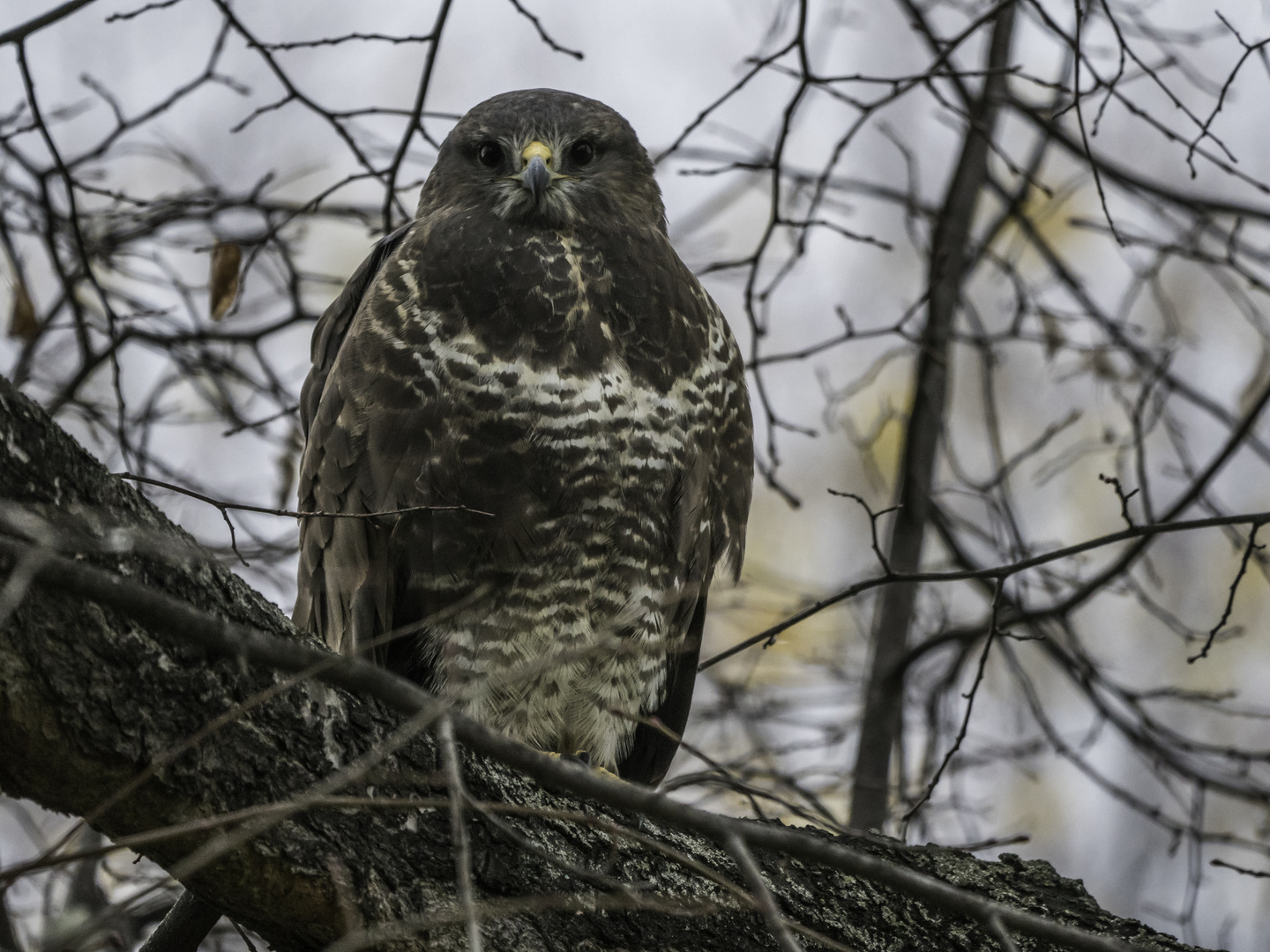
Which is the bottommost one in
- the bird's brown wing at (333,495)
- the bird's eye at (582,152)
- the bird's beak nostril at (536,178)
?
the bird's brown wing at (333,495)

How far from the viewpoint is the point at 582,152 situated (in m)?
3.95

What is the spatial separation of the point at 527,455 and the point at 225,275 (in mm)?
1077

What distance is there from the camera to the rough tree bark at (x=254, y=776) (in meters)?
1.88

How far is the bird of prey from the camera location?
10.8 feet

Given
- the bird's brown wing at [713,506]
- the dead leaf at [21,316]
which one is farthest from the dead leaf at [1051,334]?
the dead leaf at [21,316]

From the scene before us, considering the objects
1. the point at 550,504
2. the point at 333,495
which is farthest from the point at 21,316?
the point at 550,504

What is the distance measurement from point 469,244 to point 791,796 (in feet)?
6.57

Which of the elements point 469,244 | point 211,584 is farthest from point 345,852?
point 469,244

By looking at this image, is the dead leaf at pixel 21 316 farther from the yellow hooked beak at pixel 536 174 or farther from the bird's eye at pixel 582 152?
the bird's eye at pixel 582 152

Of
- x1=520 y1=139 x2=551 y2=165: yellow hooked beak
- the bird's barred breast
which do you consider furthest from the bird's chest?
x1=520 y1=139 x2=551 y2=165: yellow hooked beak

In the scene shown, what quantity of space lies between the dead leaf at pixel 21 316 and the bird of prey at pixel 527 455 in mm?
782

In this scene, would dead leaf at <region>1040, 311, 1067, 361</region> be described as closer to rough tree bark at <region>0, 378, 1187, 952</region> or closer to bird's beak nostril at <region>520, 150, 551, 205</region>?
bird's beak nostril at <region>520, 150, 551, 205</region>

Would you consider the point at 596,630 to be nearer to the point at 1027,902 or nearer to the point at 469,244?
the point at 469,244

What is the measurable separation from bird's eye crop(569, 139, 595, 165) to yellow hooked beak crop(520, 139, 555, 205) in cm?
15
